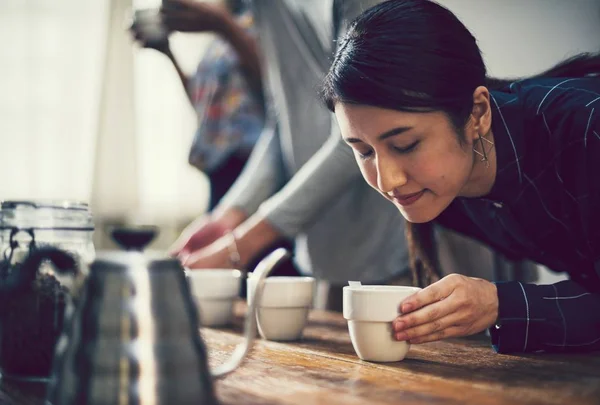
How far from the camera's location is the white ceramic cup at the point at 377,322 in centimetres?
93

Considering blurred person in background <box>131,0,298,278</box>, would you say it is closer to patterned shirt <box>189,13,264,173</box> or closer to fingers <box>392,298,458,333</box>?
patterned shirt <box>189,13,264,173</box>

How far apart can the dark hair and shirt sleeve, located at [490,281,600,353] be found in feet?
1.12

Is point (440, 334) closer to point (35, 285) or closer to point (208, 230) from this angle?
point (35, 285)

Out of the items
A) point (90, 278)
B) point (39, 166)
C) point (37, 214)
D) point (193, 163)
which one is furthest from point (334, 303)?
point (39, 166)

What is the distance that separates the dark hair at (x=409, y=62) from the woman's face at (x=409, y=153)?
22 mm

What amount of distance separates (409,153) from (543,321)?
38 cm

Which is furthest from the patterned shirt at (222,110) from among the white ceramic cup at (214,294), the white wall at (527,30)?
the white ceramic cup at (214,294)

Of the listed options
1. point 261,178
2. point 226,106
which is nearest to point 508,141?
point 261,178

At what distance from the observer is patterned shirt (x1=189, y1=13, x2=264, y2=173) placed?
2.27 meters

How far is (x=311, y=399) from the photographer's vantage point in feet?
2.32

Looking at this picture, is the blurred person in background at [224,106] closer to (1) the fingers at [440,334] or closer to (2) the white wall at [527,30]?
(2) the white wall at [527,30]

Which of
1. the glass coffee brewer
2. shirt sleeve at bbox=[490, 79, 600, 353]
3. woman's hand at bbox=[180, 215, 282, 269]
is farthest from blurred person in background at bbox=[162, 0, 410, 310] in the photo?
the glass coffee brewer

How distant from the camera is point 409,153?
45.5 inches

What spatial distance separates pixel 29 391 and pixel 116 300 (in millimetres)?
263
